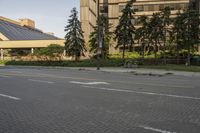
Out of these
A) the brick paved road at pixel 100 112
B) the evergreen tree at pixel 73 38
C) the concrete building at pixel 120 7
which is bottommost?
the brick paved road at pixel 100 112

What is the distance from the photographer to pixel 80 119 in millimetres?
7309

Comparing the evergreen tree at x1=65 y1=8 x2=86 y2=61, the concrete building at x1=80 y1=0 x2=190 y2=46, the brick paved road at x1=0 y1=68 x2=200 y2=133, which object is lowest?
the brick paved road at x1=0 y1=68 x2=200 y2=133

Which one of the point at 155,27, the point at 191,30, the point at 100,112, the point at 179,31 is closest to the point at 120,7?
the point at 155,27

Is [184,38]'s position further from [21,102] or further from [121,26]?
[21,102]

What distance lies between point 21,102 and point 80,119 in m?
3.23

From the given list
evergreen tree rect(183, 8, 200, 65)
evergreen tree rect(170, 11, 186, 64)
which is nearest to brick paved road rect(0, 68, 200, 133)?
evergreen tree rect(183, 8, 200, 65)

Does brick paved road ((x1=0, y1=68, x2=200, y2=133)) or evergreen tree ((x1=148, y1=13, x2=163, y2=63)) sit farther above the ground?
evergreen tree ((x1=148, y1=13, x2=163, y2=63))

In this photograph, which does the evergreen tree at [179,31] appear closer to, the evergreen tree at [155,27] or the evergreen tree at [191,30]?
the evergreen tree at [191,30]

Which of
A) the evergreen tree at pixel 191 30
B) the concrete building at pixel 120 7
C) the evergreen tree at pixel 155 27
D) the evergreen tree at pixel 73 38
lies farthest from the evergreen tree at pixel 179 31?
the concrete building at pixel 120 7

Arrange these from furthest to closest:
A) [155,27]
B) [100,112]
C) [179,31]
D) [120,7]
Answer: [120,7], [155,27], [179,31], [100,112]

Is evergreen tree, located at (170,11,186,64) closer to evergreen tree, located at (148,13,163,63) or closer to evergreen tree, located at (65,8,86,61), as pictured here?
evergreen tree, located at (148,13,163,63)

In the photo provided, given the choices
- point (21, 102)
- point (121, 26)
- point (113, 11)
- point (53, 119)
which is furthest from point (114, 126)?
point (113, 11)

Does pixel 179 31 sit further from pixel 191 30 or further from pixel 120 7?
pixel 120 7

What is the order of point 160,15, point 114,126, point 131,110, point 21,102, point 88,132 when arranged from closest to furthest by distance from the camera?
point 88,132 < point 114,126 < point 131,110 < point 21,102 < point 160,15
